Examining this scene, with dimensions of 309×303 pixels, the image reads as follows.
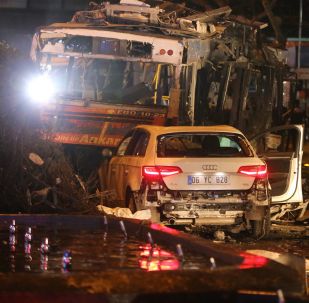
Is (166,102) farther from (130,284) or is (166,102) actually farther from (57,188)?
(130,284)

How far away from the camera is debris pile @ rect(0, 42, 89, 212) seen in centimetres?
1099

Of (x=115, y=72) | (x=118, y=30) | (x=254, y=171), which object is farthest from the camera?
(x=115, y=72)

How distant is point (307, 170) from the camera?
59.4 feet

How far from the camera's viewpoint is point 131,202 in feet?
37.8

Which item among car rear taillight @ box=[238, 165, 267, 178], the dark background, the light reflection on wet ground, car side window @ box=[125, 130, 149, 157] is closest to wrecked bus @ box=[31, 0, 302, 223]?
car side window @ box=[125, 130, 149, 157]

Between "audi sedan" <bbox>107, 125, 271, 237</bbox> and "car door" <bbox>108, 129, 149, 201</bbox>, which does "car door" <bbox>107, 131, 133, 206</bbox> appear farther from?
"audi sedan" <bbox>107, 125, 271, 237</bbox>

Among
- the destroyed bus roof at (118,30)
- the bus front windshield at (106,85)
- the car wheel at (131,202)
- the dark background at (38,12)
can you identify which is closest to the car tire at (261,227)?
the car wheel at (131,202)

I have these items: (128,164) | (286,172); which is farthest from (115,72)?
(286,172)

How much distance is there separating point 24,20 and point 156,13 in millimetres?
14903

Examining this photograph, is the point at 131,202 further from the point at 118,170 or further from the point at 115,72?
the point at 115,72

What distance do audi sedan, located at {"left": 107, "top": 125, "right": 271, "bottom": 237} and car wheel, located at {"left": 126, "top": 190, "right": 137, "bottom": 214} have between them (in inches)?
0.6

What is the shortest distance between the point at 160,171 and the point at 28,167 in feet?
6.34

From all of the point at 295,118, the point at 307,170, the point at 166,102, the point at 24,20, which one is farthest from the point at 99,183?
the point at 24,20

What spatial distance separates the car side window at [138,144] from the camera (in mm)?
11664
